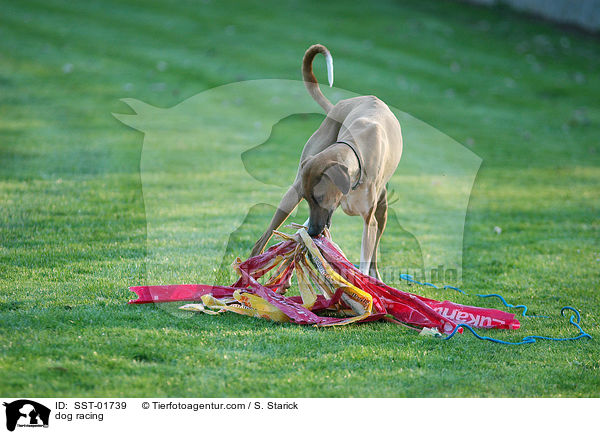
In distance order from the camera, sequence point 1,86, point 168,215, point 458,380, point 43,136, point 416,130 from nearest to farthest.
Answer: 1. point 458,380
2. point 168,215
3. point 416,130
4. point 43,136
5. point 1,86

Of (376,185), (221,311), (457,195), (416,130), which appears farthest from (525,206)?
(221,311)

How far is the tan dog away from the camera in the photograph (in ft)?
17.5

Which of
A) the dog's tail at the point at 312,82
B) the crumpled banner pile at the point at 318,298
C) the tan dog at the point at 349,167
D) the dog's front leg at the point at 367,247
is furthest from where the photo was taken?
the dog's tail at the point at 312,82

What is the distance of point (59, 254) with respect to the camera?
20.7 ft

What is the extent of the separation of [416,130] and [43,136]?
6326mm

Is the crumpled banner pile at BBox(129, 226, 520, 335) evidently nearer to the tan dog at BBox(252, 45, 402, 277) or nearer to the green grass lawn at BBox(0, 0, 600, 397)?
the green grass lawn at BBox(0, 0, 600, 397)

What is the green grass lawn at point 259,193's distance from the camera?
4.27m

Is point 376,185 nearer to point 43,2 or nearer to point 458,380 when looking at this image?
point 458,380

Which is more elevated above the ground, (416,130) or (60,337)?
(416,130)
